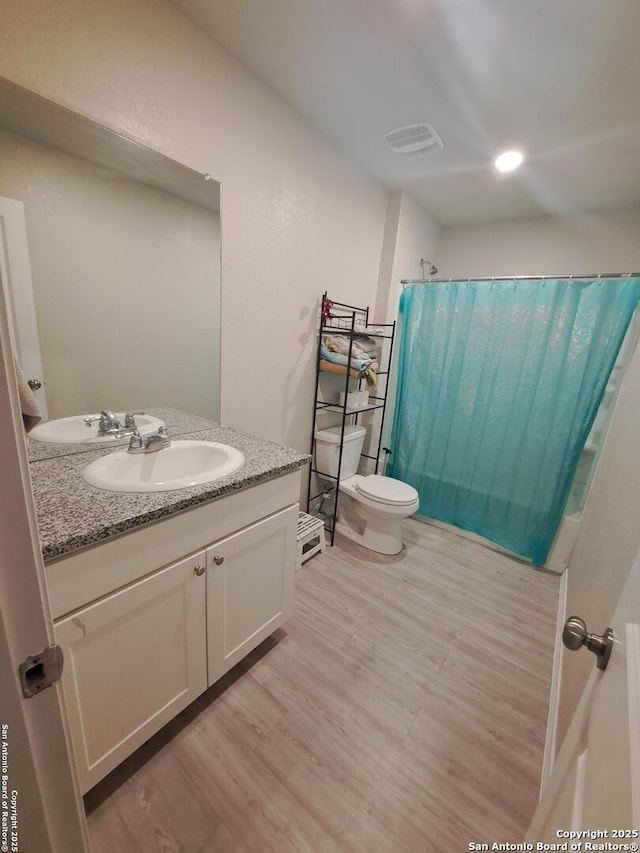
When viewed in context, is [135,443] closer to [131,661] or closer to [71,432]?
[71,432]

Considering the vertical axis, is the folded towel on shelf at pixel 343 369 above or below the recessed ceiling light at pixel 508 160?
below

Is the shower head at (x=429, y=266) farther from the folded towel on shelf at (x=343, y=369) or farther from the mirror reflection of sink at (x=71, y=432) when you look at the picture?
the mirror reflection of sink at (x=71, y=432)

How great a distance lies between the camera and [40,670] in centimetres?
41

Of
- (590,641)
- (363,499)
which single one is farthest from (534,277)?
(590,641)

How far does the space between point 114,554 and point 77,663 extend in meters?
0.28

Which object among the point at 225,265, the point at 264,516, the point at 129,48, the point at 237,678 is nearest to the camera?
the point at 129,48

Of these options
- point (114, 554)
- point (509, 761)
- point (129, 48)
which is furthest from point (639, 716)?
point (129, 48)

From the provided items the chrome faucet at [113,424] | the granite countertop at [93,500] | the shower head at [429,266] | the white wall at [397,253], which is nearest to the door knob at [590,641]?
the granite countertop at [93,500]

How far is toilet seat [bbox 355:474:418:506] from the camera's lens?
2053mm

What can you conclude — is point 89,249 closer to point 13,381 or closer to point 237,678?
point 13,381

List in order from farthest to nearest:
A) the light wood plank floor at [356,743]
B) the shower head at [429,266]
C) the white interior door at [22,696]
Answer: the shower head at [429,266], the light wood plank floor at [356,743], the white interior door at [22,696]

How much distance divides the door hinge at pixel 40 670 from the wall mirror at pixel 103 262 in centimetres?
96

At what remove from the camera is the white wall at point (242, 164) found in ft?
3.25

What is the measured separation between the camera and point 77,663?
Answer: 800 millimetres
